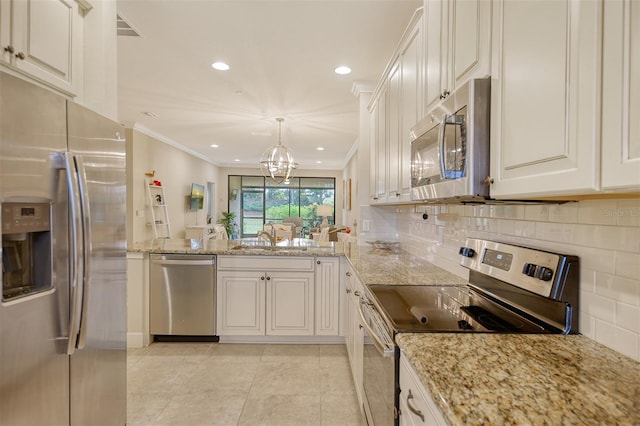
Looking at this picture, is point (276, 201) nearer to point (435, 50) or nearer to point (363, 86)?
point (363, 86)

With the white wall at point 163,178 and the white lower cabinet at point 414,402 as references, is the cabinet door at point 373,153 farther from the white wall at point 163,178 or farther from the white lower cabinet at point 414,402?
the white wall at point 163,178

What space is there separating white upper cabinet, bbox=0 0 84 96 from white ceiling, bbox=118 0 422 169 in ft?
2.72

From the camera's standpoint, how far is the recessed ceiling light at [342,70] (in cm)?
296

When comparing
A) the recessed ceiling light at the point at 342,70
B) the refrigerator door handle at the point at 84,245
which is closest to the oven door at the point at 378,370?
the refrigerator door handle at the point at 84,245

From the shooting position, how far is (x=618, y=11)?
0.60 m

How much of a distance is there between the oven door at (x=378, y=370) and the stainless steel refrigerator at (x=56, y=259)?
1200mm

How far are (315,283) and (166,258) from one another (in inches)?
54.9

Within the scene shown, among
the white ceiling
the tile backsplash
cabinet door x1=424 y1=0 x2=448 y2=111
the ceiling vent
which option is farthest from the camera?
the ceiling vent

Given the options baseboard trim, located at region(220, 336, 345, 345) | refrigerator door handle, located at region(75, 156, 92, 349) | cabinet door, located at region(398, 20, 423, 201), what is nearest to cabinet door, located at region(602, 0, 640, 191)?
cabinet door, located at region(398, 20, 423, 201)

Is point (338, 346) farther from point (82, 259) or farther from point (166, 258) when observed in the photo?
point (82, 259)

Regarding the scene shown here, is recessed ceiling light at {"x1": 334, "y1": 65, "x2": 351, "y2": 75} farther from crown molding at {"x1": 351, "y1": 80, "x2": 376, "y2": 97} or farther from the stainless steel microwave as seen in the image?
the stainless steel microwave

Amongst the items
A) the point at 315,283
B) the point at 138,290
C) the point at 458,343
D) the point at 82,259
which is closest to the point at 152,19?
the point at 82,259

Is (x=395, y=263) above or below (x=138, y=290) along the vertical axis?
above

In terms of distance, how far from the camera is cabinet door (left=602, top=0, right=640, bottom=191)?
0.57m
